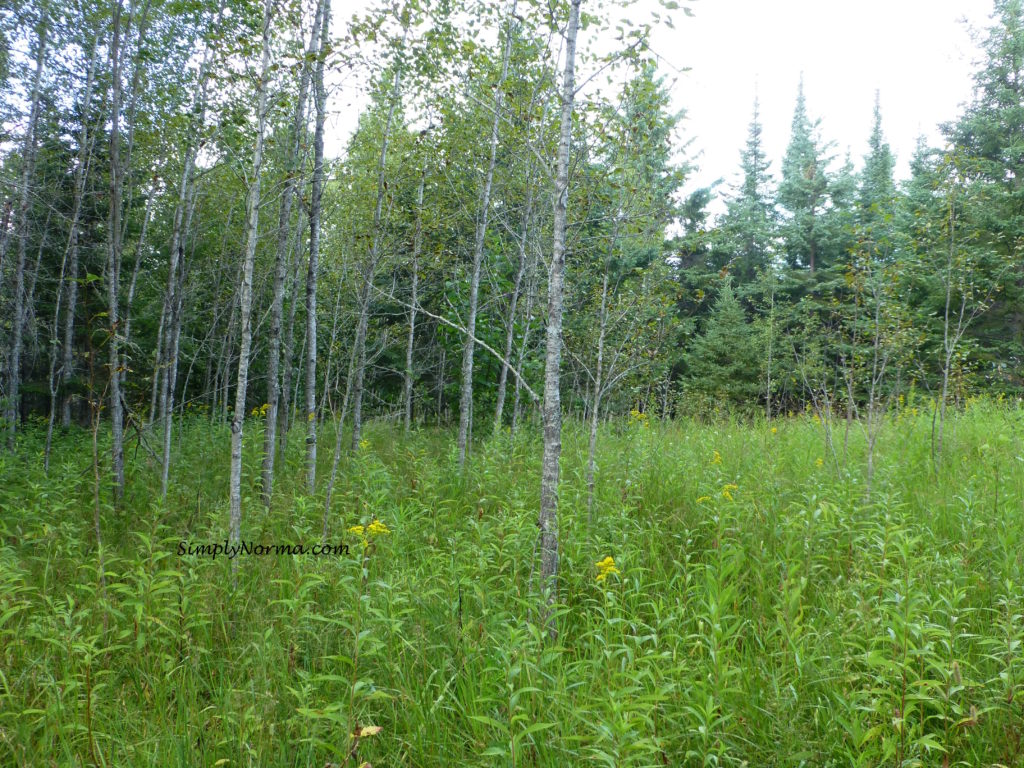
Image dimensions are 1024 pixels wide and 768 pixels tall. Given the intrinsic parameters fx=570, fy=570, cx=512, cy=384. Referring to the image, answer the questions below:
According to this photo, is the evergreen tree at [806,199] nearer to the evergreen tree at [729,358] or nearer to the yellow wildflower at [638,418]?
the evergreen tree at [729,358]

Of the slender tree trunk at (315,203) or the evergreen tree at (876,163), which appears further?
the evergreen tree at (876,163)

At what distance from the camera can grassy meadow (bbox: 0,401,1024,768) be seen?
7.93 ft

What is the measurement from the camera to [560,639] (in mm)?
3105

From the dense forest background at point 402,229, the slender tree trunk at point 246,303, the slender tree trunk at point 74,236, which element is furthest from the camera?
the slender tree trunk at point 74,236

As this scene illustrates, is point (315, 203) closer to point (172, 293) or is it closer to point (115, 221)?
point (172, 293)

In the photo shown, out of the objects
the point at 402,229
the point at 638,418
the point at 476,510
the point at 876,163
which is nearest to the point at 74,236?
the point at 402,229

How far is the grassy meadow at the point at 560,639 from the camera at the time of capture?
2.42 metres

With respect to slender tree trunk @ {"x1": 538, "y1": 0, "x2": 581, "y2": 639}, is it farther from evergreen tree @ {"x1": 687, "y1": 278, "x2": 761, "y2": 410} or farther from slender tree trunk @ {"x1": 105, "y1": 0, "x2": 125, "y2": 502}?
evergreen tree @ {"x1": 687, "y1": 278, "x2": 761, "y2": 410}

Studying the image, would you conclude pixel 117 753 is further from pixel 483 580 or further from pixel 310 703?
pixel 483 580

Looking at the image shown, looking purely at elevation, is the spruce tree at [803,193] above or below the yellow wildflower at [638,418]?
above

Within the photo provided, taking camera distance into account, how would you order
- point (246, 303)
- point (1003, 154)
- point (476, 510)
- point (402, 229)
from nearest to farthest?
point (246, 303)
point (476, 510)
point (402, 229)
point (1003, 154)

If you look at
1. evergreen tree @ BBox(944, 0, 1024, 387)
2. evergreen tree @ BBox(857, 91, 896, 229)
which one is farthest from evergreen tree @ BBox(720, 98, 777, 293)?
evergreen tree @ BBox(944, 0, 1024, 387)

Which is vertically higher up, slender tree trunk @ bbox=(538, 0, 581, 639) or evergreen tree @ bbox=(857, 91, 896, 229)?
evergreen tree @ bbox=(857, 91, 896, 229)

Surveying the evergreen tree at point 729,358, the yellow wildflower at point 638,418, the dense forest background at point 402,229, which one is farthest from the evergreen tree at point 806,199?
the yellow wildflower at point 638,418
